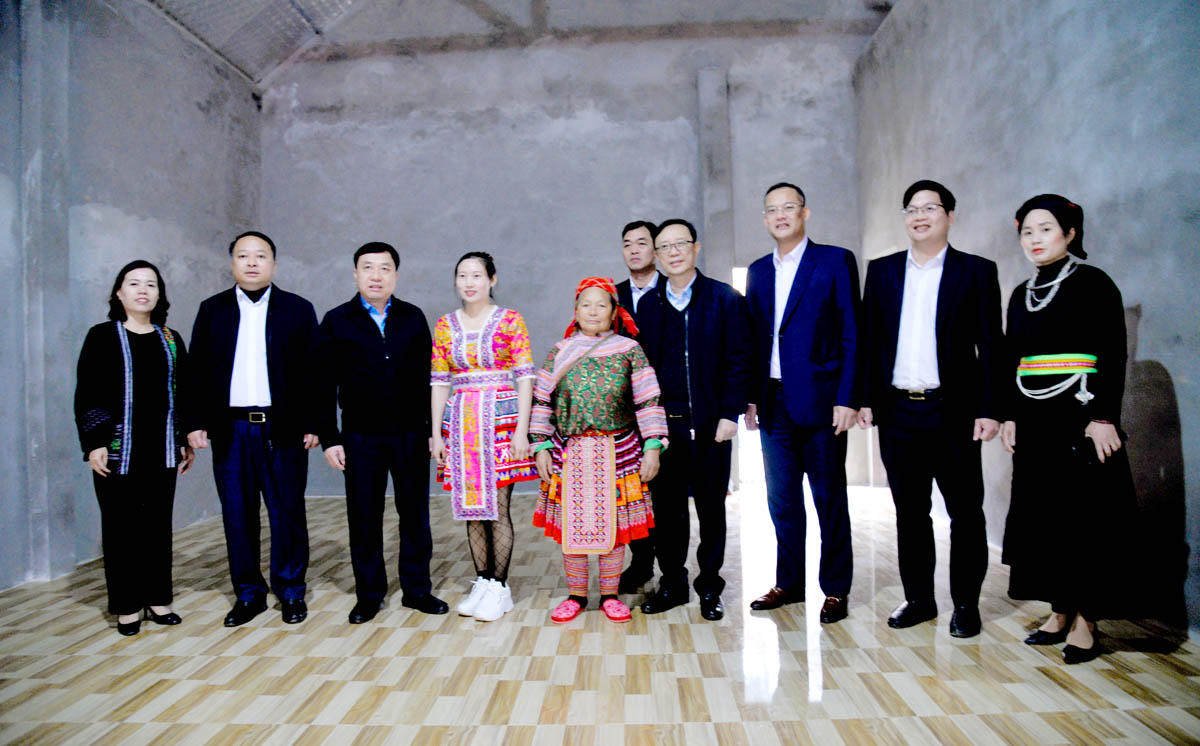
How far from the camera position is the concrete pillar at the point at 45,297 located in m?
3.68

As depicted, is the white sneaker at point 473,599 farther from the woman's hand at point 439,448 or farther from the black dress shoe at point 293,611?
the black dress shoe at point 293,611

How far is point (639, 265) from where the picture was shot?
9.89 ft

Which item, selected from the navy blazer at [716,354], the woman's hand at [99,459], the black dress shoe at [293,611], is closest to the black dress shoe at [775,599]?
the navy blazer at [716,354]

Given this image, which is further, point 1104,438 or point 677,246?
point 677,246

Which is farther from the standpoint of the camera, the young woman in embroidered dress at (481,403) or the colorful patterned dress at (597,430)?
the young woman in embroidered dress at (481,403)

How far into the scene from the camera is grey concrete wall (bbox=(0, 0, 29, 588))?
3.57 meters

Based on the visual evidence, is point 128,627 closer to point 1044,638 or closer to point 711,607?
point 711,607

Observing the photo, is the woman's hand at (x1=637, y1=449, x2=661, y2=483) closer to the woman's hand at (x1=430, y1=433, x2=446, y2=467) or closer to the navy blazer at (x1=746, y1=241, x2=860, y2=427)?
the navy blazer at (x1=746, y1=241, x2=860, y2=427)

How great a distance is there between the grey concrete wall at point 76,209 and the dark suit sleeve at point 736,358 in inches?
138

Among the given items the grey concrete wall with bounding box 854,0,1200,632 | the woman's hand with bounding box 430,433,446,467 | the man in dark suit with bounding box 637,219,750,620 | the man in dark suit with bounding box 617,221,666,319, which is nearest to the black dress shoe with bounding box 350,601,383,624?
the woman's hand with bounding box 430,433,446,467

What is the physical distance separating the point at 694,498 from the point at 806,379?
2.11 ft

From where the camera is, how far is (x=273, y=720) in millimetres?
2016

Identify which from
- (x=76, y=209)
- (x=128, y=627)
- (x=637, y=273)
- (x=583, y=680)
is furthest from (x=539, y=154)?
(x=583, y=680)

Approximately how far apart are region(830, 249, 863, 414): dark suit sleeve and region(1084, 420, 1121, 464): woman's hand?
2.42ft
